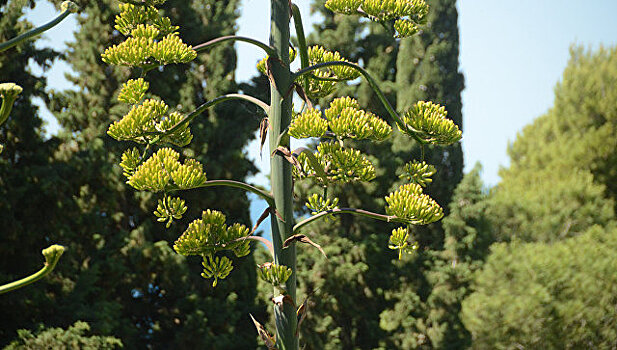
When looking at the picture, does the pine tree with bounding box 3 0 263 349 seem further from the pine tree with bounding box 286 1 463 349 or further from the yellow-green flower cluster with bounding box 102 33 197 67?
the yellow-green flower cluster with bounding box 102 33 197 67

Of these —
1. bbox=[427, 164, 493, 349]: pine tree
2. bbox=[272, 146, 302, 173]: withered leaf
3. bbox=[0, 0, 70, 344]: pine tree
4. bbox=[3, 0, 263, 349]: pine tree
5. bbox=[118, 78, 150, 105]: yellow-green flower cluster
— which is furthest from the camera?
bbox=[427, 164, 493, 349]: pine tree

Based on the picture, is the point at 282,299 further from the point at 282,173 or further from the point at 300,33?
the point at 300,33

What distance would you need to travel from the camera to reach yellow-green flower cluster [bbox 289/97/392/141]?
8.18 ft

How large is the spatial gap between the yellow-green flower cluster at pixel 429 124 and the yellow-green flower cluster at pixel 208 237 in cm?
95

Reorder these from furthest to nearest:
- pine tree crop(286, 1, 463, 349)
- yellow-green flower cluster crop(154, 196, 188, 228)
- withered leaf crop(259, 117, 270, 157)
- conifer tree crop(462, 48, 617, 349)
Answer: conifer tree crop(462, 48, 617, 349) → pine tree crop(286, 1, 463, 349) → yellow-green flower cluster crop(154, 196, 188, 228) → withered leaf crop(259, 117, 270, 157)

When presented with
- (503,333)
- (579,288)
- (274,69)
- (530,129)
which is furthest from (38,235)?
(530,129)

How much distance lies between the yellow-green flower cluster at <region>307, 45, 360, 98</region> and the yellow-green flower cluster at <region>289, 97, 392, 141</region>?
0.38m

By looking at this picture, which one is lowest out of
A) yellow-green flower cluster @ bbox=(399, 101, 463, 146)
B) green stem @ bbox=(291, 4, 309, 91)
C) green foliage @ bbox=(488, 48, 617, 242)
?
yellow-green flower cluster @ bbox=(399, 101, 463, 146)

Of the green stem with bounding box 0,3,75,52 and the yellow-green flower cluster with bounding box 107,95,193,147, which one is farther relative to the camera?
the yellow-green flower cluster with bounding box 107,95,193,147

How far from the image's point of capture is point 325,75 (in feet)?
10.8

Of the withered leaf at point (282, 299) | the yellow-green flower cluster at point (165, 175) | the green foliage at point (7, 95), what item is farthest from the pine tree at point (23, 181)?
the green foliage at point (7, 95)

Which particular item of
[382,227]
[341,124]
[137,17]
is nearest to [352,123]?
[341,124]

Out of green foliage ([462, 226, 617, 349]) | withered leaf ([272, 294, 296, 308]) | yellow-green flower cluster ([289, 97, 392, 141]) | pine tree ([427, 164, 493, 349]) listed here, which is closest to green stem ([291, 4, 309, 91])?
yellow-green flower cluster ([289, 97, 392, 141])

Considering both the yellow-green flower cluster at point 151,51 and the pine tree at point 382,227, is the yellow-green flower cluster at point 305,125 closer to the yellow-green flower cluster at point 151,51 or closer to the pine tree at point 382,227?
the yellow-green flower cluster at point 151,51
